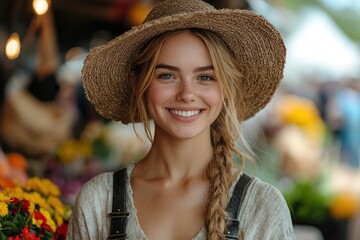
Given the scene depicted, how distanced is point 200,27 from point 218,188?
49cm

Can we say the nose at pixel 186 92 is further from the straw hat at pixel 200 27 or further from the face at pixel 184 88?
the straw hat at pixel 200 27

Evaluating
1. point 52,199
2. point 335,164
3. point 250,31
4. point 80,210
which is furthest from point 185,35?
point 335,164

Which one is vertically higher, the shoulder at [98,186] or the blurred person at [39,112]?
the blurred person at [39,112]

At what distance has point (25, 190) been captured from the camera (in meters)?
3.24

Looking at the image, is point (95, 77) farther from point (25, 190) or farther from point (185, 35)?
point (25, 190)

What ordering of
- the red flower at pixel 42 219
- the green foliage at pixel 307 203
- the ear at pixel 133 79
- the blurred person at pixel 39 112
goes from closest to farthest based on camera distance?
1. the ear at pixel 133 79
2. the red flower at pixel 42 219
3. the green foliage at pixel 307 203
4. the blurred person at pixel 39 112

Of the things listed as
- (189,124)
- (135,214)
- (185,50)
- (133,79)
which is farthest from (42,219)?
(185,50)

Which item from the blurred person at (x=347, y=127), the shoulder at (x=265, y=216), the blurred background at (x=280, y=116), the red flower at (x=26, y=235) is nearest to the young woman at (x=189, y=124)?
the shoulder at (x=265, y=216)

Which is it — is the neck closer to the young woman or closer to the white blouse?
the young woman

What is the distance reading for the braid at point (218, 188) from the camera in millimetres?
2420

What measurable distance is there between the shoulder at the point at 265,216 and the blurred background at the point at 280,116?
2668 mm

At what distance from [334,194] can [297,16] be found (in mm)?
2168

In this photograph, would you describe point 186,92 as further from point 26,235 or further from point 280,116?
point 280,116

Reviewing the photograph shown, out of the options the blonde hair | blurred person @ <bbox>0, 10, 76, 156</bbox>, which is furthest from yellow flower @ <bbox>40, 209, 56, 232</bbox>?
blurred person @ <bbox>0, 10, 76, 156</bbox>
